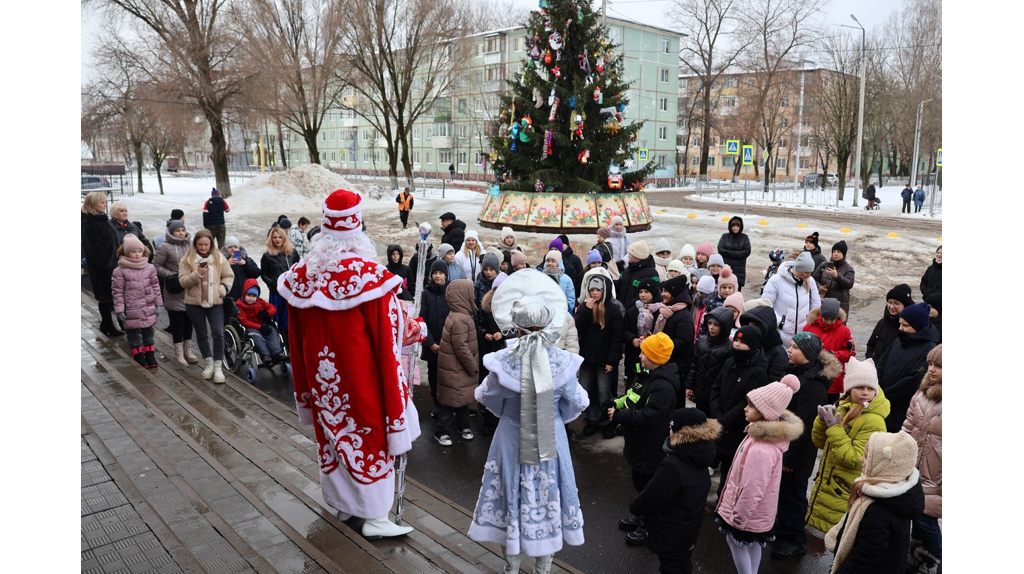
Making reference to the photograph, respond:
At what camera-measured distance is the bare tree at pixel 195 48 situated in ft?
104

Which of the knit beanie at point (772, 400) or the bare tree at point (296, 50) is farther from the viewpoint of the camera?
the bare tree at point (296, 50)

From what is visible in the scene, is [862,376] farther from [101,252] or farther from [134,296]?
[101,252]

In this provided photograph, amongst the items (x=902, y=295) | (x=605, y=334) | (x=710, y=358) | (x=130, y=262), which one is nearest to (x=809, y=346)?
(x=710, y=358)

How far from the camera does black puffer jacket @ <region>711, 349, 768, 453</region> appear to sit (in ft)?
17.0

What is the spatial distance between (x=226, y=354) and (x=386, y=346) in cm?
484

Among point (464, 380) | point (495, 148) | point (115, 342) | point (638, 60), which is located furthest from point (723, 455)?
point (638, 60)

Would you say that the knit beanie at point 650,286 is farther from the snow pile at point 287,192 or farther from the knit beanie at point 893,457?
the snow pile at point 287,192

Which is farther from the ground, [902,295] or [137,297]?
[902,295]

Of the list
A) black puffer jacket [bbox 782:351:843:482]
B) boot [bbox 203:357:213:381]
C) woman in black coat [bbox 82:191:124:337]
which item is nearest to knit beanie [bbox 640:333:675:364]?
black puffer jacket [bbox 782:351:843:482]

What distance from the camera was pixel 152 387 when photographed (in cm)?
714

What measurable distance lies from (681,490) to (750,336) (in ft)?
5.03

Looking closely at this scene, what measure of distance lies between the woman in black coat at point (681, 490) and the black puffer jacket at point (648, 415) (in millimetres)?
628

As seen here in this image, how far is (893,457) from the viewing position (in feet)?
11.4

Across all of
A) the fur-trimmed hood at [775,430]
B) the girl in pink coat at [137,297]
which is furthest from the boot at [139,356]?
the fur-trimmed hood at [775,430]
